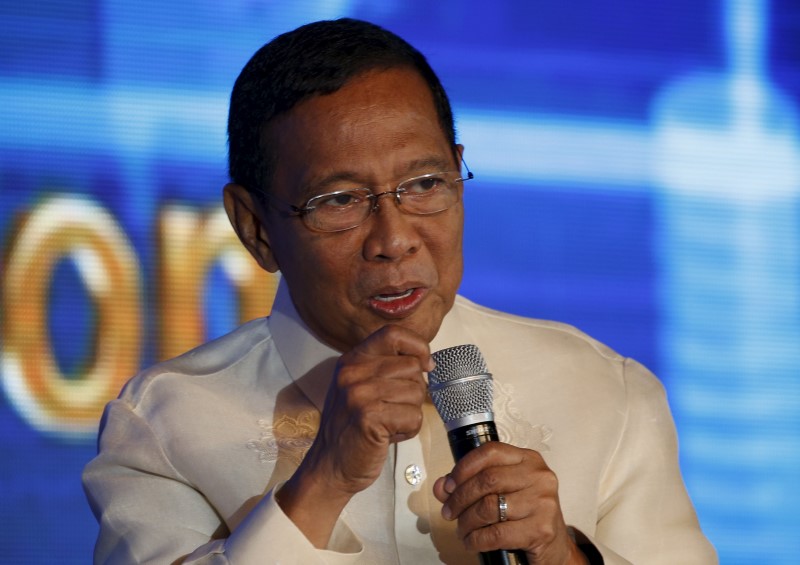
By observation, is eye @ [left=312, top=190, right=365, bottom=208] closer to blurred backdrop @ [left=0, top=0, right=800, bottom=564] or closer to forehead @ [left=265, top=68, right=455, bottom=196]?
forehead @ [left=265, top=68, right=455, bottom=196]

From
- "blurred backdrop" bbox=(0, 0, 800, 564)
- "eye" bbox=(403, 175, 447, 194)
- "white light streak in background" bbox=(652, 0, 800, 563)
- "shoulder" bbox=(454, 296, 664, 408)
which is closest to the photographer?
"eye" bbox=(403, 175, 447, 194)

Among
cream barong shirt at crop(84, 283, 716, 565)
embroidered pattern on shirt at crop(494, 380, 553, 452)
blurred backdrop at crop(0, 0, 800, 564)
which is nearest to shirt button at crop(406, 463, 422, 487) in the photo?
cream barong shirt at crop(84, 283, 716, 565)

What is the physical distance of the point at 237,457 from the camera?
1927 millimetres

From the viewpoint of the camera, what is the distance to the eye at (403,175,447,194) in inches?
71.6

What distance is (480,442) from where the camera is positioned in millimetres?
1511

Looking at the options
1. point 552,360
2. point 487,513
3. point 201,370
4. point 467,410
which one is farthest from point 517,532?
point 201,370

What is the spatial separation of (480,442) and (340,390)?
0.65ft

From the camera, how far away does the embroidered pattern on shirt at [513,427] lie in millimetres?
1980

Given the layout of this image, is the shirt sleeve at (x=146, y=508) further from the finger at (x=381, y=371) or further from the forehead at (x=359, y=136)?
the forehead at (x=359, y=136)

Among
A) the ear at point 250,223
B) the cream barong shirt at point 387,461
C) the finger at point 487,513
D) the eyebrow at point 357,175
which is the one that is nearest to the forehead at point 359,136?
the eyebrow at point 357,175

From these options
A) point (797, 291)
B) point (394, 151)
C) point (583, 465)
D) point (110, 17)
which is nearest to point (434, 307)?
point (394, 151)

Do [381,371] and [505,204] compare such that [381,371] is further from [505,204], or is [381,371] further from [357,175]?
[505,204]

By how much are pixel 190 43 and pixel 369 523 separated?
4.96 feet

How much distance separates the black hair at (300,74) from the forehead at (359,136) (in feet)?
0.06
